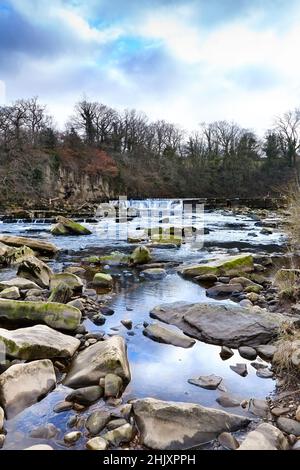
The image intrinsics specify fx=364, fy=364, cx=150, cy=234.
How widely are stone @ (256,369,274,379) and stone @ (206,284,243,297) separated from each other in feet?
10.8

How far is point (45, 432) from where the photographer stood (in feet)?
10.3

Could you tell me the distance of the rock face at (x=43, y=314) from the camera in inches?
210

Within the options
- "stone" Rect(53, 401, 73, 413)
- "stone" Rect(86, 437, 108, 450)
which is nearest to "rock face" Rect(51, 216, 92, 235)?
"stone" Rect(53, 401, 73, 413)

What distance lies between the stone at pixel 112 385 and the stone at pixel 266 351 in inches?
77.0

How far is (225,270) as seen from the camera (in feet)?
30.3

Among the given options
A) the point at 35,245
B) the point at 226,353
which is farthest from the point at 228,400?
the point at 35,245

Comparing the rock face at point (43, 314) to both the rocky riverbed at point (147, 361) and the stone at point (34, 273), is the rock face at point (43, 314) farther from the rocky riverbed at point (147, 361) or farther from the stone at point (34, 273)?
the stone at point (34, 273)

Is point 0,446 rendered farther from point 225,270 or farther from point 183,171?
point 183,171

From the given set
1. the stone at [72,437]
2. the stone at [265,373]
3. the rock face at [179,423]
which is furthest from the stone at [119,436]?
the stone at [265,373]

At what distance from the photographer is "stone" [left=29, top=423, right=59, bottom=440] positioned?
3.12m

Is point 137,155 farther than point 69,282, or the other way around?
point 137,155

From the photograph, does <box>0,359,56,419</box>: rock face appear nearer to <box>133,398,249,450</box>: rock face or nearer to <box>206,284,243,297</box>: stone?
<box>133,398,249,450</box>: rock face

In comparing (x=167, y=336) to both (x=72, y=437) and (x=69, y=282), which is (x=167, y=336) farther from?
(x=69, y=282)

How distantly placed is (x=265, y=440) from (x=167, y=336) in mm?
2419
